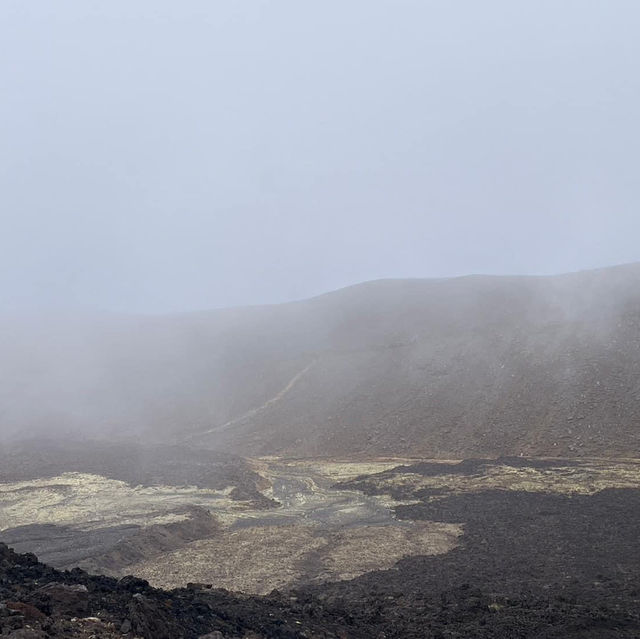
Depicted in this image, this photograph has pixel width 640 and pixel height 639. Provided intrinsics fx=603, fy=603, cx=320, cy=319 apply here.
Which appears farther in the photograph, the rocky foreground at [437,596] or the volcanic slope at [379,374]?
the volcanic slope at [379,374]

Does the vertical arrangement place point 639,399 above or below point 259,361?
below

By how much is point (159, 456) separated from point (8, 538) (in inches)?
891

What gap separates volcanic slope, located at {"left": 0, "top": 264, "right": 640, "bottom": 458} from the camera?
1853 inches

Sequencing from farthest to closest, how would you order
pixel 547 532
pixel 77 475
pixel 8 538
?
pixel 77 475, pixel 8 538, pixel 547 532

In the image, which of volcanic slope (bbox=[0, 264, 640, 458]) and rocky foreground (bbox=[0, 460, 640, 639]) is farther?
volcanic slope (bbox=[0, 264, 640, 458])

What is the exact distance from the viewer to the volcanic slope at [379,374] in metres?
47.1

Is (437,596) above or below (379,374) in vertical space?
below

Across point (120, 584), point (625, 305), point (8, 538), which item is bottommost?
point (8, 538)

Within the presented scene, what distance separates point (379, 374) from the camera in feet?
209

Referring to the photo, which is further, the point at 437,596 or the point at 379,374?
the point at 379,374

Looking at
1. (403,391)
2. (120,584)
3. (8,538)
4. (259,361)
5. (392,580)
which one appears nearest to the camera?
(120,584)

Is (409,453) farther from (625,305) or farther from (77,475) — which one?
(625,305)

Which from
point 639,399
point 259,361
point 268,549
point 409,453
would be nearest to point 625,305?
point 639,399

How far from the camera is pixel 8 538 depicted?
24.0 meters
